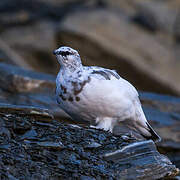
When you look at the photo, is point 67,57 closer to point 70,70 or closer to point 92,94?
point 70,70

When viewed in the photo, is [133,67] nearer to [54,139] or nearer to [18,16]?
[18,16]

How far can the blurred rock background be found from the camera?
1234 cm

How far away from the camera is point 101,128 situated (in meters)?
4.23

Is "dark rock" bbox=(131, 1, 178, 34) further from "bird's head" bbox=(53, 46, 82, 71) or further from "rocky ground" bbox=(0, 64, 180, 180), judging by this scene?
"rocky ground" bbox=(0, 64, 180, 180)

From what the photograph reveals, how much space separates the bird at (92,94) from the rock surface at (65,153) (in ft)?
0.81

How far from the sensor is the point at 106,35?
12.6 m

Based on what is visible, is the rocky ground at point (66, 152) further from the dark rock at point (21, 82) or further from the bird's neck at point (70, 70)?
the dark rock at point (21, 82)

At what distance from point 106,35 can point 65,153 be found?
930cm

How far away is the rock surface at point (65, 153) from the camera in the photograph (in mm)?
3314

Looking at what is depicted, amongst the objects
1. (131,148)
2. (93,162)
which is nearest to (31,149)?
(93,162)

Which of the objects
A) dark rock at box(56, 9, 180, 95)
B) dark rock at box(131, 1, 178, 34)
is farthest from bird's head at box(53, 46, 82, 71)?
dark rock at box(131, 1, 178, 34)

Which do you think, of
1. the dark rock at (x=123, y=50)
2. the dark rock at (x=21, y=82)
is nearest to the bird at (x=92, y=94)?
the dark rock at (x=21, y=82)

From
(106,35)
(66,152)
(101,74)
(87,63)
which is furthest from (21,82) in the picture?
(106,35)

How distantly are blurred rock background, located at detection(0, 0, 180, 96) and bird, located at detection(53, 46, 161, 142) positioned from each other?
7.64 meters
